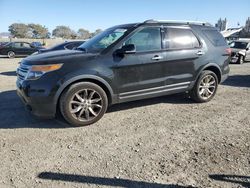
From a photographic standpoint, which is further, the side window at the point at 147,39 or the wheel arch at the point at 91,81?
the side window at the point at 147,39

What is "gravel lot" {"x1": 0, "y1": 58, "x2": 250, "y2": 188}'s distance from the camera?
332 cm

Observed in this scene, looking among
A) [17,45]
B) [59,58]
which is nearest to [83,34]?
[17,45]

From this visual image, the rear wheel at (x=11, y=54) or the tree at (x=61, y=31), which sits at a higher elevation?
the tree at (x=61, y=31)

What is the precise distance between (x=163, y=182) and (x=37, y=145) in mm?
2063

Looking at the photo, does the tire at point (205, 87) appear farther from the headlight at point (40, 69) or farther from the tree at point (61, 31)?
the tree at point (61, 31)

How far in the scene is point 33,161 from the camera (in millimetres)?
3744

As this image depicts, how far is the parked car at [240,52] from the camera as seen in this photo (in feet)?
53.8

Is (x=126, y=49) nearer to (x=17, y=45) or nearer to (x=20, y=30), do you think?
(x=17, y=45)

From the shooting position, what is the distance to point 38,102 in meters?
4.75

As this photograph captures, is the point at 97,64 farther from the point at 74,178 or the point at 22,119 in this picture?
the point at 74,178

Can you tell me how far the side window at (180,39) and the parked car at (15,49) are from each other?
62.9ft

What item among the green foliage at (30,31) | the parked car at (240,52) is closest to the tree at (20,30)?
the green foliage at (30,31)

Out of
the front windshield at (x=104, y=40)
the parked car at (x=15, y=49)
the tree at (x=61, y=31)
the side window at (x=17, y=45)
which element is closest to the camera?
the front windshield at (x=104, y=40)

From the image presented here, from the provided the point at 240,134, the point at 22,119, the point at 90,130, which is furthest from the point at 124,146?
the point at 22,119
